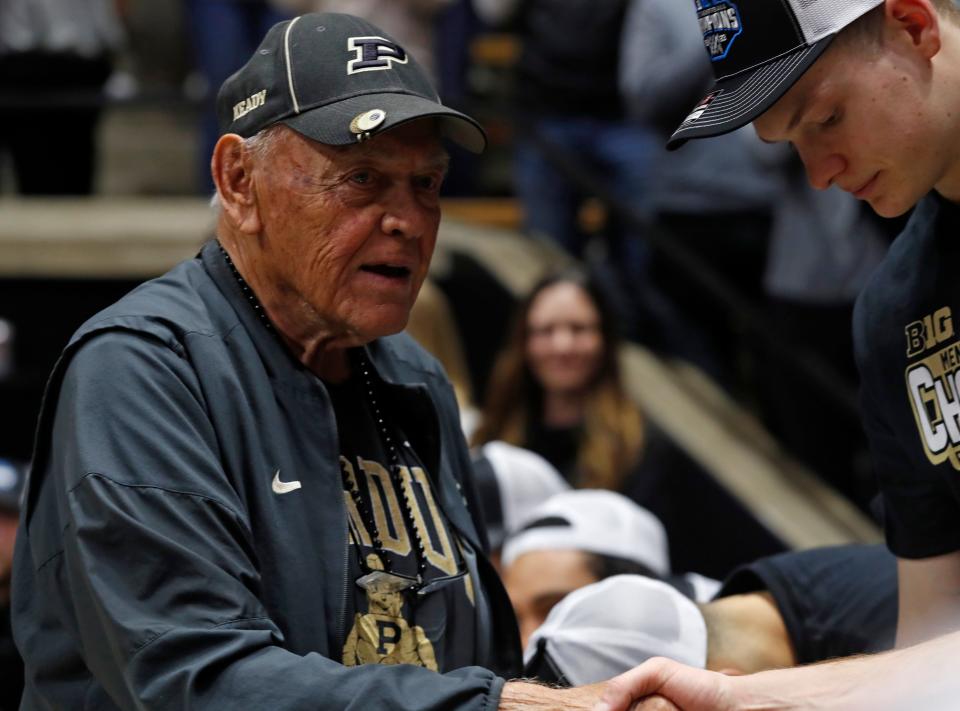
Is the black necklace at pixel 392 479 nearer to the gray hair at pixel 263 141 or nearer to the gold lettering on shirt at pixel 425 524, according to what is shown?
the gold lettering on shirt at pixel 425 524

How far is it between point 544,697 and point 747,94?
2.77ft

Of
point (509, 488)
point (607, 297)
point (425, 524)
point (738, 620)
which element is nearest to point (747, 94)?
point (425, 524)

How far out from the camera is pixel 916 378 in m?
2.35

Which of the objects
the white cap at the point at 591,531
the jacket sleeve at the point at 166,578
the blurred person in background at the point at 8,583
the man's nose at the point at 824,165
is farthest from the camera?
the blurred person in background at the point at 8,583

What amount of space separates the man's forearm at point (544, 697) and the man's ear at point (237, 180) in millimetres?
748

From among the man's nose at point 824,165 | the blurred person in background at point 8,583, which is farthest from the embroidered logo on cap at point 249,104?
the blurred person in background at point 8,583

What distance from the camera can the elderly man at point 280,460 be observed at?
1839mm

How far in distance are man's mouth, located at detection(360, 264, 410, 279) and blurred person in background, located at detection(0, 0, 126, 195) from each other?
178 inches

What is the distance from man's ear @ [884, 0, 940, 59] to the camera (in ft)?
6.73

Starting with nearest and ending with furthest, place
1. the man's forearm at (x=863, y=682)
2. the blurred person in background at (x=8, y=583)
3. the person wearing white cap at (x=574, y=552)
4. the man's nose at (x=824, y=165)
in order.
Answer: the man's forearm at (x=863, y=682)
the man's nose at (x=824, y=165)
the person wearing white cap at (x=574, y=552)
the blurred person in background at (x=8, y=583)

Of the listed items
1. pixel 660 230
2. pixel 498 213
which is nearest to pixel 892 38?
pixel 660 230

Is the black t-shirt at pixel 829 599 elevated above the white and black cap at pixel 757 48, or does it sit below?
below

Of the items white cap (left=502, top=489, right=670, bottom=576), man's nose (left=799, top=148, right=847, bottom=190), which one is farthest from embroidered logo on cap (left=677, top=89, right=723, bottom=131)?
white cap (left=502, top=489, right=670, bottom=576)

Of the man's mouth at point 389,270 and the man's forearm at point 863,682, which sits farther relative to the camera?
the man's mouth at point 389,270
